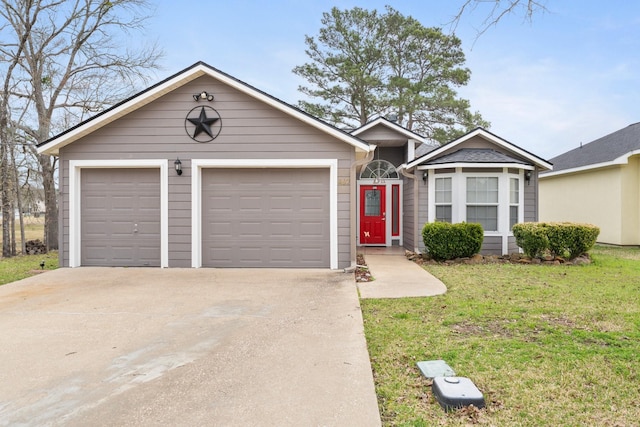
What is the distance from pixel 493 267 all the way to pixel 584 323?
4290 millimetres

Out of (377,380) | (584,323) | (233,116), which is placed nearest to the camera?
(377,380)

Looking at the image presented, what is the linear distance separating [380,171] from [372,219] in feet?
5.32

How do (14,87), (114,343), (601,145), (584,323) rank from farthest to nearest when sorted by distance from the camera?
(601,145) < (14,87) < (584,323) < (114,343)

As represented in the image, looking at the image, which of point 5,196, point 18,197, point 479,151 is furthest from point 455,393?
point 18,197

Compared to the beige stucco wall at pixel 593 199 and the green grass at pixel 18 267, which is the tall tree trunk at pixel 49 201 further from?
the beige stucco wall at pixel 593 199

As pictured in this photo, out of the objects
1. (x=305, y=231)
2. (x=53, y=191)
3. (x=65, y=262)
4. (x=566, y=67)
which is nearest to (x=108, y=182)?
(x=65, y=262)

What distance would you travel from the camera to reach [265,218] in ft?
28.0

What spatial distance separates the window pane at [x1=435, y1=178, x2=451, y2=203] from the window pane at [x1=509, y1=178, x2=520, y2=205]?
158cm

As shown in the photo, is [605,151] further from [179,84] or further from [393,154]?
[179,84]

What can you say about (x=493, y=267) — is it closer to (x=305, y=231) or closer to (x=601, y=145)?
(x=305, y=231)

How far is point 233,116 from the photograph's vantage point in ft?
27.7

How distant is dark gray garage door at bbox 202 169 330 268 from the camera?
8.48 meters

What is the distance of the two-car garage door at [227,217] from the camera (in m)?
8.49

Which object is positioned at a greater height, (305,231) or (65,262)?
(305,231)
